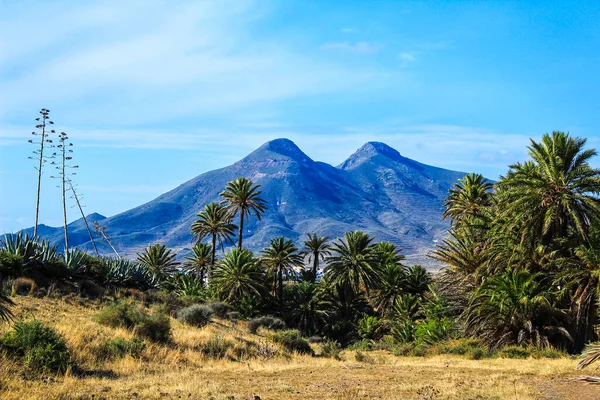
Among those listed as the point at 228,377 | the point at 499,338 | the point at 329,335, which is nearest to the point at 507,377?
the point at 228,377

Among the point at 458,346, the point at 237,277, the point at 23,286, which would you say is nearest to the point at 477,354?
the point at 458,346

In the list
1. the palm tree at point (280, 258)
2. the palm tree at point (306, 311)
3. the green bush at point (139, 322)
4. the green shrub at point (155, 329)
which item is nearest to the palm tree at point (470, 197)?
the palm tree at point (306, 311)

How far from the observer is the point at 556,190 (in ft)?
90.8

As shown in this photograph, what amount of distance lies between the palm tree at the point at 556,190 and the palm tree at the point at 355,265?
26361 millimetres

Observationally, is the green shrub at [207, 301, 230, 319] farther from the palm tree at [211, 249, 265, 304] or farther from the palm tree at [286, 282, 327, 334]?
the palm tree at [286, 282, 327, 334]

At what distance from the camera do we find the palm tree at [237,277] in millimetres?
50969

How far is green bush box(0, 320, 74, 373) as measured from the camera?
12.7 meters

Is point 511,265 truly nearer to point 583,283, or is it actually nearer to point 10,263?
point 583,283


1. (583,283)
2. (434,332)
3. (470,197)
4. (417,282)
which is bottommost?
(434,332)

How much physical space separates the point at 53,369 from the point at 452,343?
931 inches

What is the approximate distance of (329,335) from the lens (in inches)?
2149

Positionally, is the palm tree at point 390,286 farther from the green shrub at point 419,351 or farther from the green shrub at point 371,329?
the green shrub at point 419,351

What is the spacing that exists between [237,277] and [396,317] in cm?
1550

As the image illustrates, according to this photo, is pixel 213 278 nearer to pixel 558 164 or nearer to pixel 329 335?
pixel 329 335
